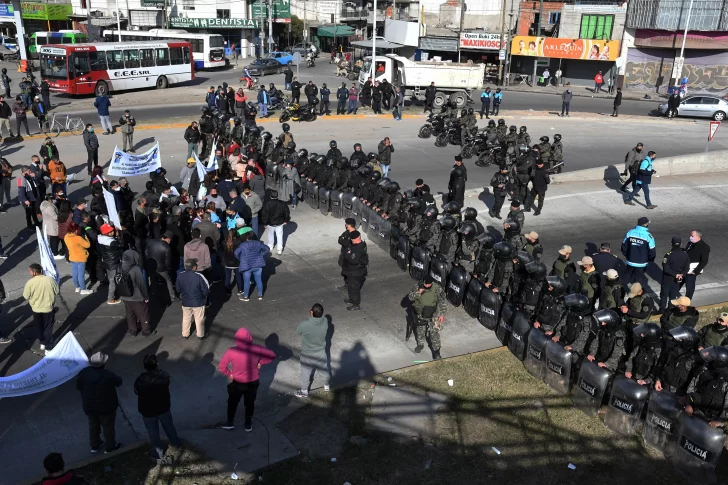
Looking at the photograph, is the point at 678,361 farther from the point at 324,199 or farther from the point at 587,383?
the point at 324,199

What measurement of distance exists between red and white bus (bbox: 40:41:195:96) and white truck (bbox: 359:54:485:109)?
12602mm

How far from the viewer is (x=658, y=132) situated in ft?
95.0

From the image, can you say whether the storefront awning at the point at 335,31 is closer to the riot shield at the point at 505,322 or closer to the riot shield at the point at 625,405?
the riot shield at the point at 505,322

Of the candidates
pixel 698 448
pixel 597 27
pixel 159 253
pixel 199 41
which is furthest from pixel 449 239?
pixel 199 41

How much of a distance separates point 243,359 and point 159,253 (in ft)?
13.6

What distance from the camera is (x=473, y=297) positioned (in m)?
11.0

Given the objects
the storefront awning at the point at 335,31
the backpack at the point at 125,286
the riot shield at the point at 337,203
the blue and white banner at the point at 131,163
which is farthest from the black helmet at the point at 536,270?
the storefront awning at the point at 335,31

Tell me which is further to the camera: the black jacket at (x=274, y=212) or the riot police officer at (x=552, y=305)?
the black jacket at (x=274, y=212)

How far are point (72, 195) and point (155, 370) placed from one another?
12.1 meters

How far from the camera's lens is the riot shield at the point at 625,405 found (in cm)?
790

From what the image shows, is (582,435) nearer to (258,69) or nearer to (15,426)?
(15,426)

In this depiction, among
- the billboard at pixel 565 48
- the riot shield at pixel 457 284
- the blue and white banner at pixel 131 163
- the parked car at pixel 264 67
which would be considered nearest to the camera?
the riot shield at pixel 457 284

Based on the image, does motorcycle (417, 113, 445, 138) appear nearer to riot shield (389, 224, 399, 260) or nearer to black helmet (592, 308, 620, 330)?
riot shield (389, 224, 399, 260)

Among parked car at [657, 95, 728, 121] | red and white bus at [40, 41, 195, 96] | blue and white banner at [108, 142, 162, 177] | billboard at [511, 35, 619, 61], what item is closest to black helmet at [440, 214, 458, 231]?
blue and white banner at [108, 142, 162, 177]
